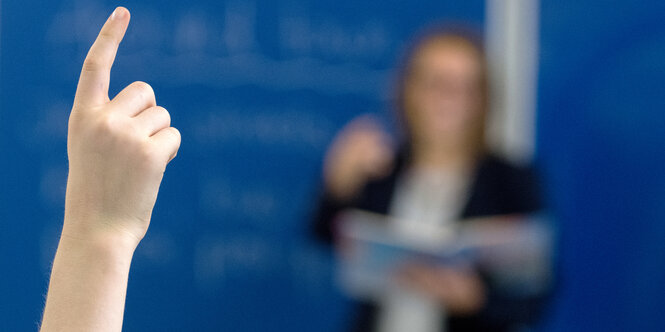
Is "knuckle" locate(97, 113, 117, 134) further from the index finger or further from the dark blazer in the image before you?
the dark blazer

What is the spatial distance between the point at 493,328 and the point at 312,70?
969 millimetres

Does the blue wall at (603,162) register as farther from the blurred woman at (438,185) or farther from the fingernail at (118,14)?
the fingernail at (118,14)

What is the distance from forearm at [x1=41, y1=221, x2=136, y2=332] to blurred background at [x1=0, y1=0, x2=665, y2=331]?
57.9 inches

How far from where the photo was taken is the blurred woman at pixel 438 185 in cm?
173

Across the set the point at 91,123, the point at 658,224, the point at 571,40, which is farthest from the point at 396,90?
the point at 91,123

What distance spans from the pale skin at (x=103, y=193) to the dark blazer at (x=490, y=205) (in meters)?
1.13

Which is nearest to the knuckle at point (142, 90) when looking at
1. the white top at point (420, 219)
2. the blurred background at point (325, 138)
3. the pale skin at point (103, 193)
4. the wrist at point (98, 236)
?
the pale skin at point (103, 193)

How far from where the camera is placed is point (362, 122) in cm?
216

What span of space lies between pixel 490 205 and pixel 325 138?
646 mm

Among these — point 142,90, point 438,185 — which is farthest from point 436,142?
point 142,90

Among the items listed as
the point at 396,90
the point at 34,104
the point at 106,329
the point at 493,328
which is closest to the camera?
the point at 106,329

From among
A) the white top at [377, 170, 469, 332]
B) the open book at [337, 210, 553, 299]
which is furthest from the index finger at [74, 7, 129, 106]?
the white top at [377, 170, 469, 332]

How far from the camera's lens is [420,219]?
1779 millimetres

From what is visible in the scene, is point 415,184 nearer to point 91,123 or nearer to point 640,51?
point 640,51
